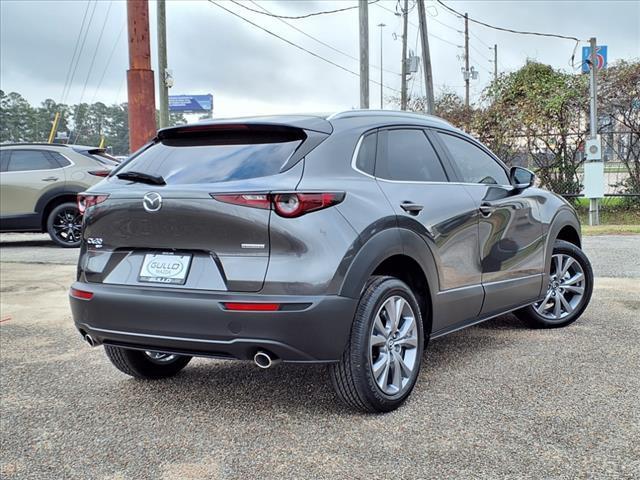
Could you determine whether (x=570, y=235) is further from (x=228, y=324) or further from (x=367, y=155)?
(x=228, y=324)

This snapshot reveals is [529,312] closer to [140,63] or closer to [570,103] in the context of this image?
[140,63]

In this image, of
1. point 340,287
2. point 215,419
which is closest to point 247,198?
point 340,287

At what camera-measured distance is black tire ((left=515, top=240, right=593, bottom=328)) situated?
5312 mm

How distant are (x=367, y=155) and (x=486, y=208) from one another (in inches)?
45.3

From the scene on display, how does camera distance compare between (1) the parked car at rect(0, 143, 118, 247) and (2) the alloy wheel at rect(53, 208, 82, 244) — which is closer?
(1) the parked car at rect(0, 143, 118, 247)

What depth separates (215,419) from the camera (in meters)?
3.54

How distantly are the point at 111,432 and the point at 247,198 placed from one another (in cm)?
136

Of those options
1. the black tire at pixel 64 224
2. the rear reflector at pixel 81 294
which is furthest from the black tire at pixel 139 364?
the black tire at pixel 64 224

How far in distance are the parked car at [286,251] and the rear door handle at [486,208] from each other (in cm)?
16

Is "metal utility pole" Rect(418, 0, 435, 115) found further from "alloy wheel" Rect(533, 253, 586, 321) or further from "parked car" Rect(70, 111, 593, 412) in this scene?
"parked car" Rect(70, 111, 593, 412)

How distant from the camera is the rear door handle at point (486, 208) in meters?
4.44

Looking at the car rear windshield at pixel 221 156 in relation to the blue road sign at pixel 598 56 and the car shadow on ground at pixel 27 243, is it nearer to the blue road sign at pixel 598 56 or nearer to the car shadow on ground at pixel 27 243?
the car shadow on ground at pixel 27 243

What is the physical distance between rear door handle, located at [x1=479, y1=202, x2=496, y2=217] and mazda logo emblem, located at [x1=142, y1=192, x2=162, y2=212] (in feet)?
6.94

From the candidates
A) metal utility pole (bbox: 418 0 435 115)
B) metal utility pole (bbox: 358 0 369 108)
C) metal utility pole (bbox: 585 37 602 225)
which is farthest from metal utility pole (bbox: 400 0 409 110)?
metal utility pole (bbox: 585 37 602 225)
